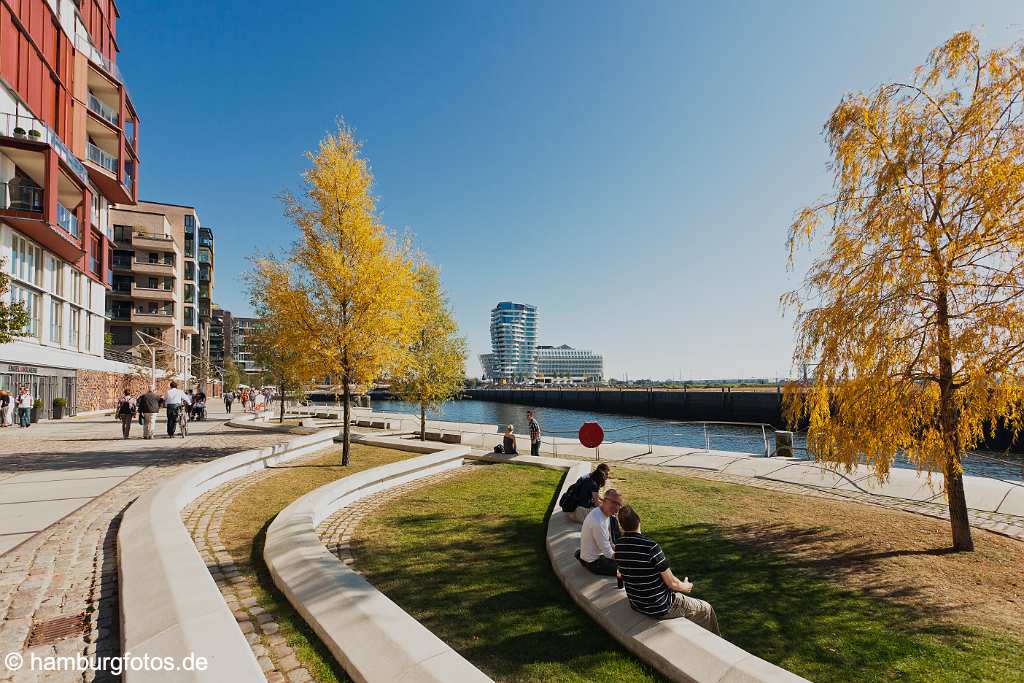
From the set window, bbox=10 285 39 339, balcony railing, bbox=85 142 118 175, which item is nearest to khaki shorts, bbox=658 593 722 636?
window, bbox=10 285 39 339

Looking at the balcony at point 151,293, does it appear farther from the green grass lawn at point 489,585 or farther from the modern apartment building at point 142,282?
the green grass lawn at point 489,585

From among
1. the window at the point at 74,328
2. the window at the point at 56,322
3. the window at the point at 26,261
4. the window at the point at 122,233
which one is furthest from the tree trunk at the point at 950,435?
the window at the point at 122,233

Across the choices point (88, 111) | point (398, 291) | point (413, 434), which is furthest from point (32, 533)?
point (88, 111)

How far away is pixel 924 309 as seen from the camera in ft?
27.1

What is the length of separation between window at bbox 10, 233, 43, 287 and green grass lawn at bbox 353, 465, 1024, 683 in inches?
1106

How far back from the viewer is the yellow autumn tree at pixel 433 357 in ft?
75.6

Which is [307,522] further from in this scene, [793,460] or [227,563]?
[793,460]

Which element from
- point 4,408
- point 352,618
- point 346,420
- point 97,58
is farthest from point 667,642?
point 97,58

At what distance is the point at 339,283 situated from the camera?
14.1m

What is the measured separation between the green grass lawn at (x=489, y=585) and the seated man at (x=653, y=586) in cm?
51

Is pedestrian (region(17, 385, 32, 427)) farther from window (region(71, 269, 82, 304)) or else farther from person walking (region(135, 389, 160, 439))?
window (region(71, 269, 82, 304))

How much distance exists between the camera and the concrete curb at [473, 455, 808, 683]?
12.9ft

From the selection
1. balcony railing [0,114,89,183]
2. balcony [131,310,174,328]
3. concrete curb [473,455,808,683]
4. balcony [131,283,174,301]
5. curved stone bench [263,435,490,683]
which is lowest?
concrete curb [473,455,808,683]

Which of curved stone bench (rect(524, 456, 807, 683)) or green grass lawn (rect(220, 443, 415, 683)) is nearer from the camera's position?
curved stone bench (rect(524, 456, 807, 683))
